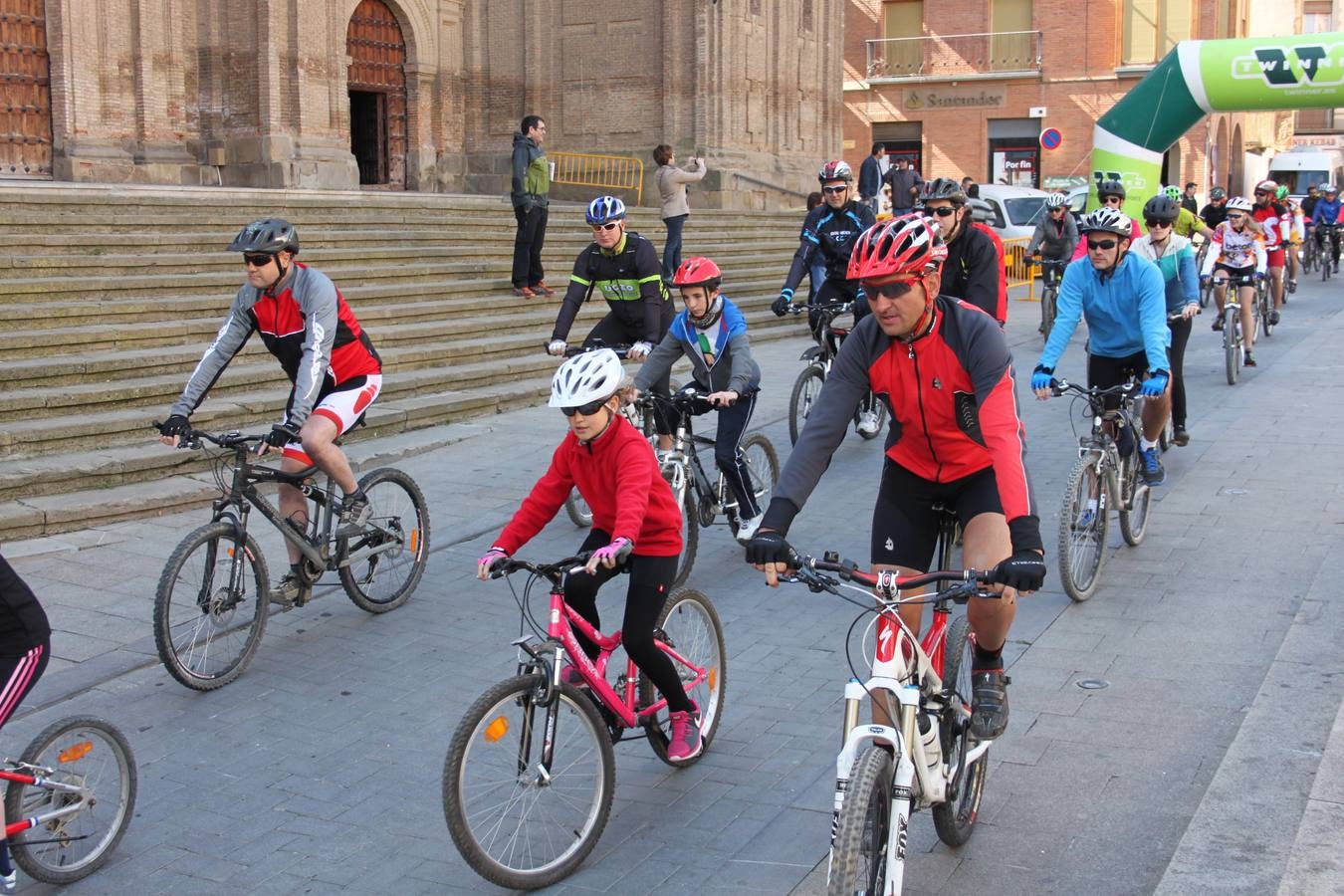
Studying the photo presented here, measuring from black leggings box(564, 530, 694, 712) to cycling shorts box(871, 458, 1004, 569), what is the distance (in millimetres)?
771

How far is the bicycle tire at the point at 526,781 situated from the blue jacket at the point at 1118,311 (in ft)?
13.1

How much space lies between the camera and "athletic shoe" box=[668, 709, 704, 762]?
201 inches

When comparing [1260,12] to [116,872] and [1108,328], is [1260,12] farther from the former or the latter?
[116,872]

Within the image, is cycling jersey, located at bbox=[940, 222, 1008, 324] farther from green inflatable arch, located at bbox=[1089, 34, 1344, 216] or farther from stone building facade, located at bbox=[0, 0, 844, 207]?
stone building facade, located at bbox=[0, 0, 844, 207]

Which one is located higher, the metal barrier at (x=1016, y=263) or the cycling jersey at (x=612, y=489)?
the metal barrier at (x=1016, y=263)

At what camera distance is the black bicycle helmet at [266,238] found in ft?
21.5

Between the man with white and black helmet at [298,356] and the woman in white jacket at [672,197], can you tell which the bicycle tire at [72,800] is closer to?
the man with white and black helmet at [298,356]

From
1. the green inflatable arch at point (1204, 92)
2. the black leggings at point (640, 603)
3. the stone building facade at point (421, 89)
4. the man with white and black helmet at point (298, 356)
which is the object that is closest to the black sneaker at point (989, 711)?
the black leggings at point (640, 603)

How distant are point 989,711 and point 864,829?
1021 mm

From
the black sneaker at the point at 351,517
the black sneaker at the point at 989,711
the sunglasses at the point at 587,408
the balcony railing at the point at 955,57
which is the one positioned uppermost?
the balcony railing at the point at 955,57

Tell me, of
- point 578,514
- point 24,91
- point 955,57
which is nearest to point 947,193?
point 578,514

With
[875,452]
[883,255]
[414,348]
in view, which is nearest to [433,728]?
[883,255]

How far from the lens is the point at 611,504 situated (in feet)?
16.1

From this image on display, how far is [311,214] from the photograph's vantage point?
53.8 feet
